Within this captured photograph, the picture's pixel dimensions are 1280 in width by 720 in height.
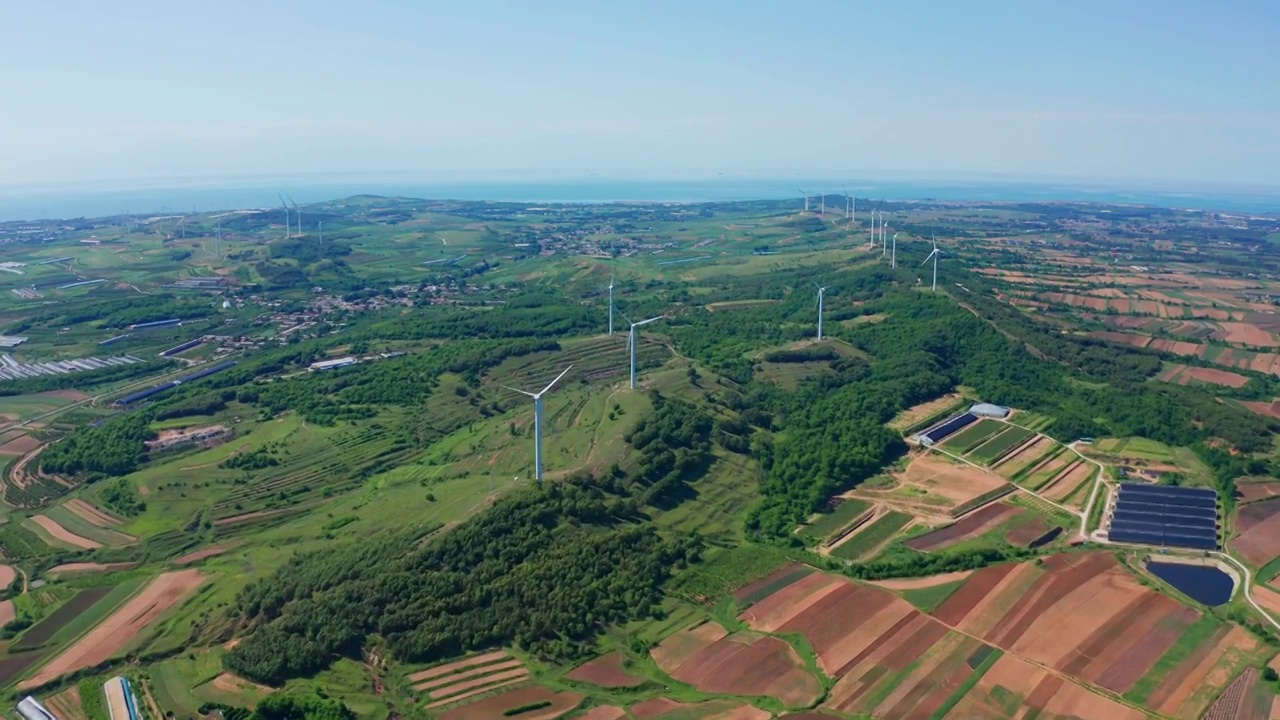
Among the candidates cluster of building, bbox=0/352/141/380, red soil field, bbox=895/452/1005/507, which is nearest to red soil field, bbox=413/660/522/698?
red soil field, bbox=895/452/1005/507

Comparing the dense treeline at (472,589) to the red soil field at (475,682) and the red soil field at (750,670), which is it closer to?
the red soil field at (475,682)

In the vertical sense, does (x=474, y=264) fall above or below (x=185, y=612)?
above

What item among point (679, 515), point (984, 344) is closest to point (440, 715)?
point (679, 515)

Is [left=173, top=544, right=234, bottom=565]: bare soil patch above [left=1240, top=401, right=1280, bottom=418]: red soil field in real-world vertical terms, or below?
below

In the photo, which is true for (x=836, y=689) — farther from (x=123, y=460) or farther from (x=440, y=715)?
(x=123, y=460)

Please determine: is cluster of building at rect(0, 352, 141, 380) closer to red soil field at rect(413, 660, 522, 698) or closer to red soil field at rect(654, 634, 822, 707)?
red soil field at rect(413, 660, 522, 698)

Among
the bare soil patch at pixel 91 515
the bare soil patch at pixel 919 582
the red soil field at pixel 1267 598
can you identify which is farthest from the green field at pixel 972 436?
the bare soil patch at pixel 91 515

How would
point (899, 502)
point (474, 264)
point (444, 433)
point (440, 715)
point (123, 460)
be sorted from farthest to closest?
point (474, 264) < point (444, 433) < point (123, 460) < point (899, 502) < point (440, 715)
